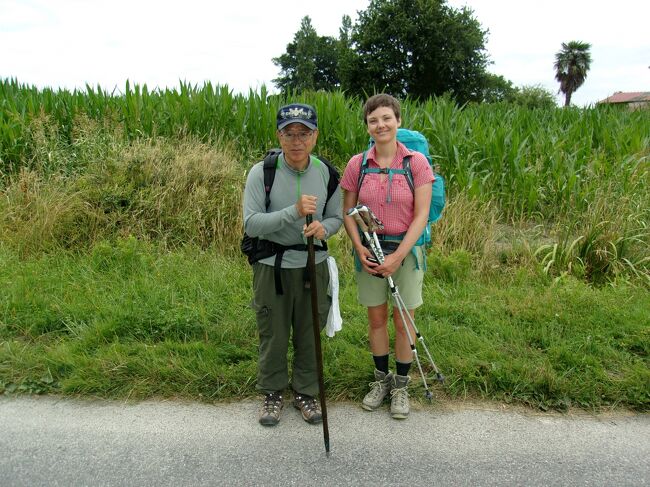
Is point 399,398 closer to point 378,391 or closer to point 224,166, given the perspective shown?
point 378,391

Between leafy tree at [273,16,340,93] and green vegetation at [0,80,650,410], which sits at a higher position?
leafy tree at [273,16,340,93]

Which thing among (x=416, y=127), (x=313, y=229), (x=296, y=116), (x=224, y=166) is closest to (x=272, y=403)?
(x=313, y=229)

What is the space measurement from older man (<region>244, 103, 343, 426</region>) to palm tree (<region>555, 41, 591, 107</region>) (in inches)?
2449

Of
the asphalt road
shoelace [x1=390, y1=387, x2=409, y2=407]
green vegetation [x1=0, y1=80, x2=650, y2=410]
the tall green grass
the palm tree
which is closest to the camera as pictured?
the asphalt road

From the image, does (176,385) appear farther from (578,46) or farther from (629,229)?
(578,46)

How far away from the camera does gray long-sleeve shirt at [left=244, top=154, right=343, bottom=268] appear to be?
8.94ft

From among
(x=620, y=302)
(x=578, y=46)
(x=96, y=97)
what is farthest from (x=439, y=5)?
(x=620, y=302)

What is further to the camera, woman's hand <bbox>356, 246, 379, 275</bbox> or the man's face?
woman's hand <bbox>356, 246, 379, 275</bbox>

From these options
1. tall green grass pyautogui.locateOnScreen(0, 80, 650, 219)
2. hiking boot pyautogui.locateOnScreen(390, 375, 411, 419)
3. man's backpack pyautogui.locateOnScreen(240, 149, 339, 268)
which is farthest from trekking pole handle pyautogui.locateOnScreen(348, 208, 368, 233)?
tall green grass pyautogui.locateOnScreen(0, 80, 650, 219)

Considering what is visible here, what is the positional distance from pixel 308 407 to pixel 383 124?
5.54ft

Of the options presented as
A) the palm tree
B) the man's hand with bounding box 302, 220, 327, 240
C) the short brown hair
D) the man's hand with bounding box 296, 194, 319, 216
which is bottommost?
the man's hand with bounding box 302, 220, 327, 240

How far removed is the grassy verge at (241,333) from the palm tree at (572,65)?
6045 cm

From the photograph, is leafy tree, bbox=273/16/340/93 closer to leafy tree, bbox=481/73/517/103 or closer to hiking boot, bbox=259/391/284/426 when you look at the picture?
leafy tree, bbox=481/73/517/103

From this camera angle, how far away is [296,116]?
107 inches
